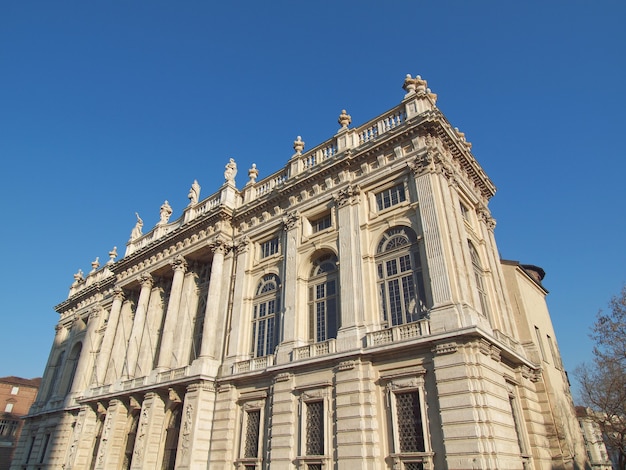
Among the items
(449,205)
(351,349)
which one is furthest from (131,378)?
(449,205)

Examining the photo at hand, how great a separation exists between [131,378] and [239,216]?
12612 mm

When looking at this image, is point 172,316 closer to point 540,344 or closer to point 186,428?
point 186,428

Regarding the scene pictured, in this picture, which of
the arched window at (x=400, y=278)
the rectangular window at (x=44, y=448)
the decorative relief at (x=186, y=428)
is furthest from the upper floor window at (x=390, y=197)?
the rectangular window at (x=44, y=448)

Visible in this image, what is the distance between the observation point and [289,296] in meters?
22.2

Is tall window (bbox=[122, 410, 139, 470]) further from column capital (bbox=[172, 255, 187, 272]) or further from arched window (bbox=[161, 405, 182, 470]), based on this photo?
column capital (bbox=[172, 255, 187, 272])

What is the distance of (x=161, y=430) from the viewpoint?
24.1 m

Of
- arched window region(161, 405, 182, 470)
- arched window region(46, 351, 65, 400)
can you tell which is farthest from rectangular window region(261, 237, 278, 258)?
arched window region(46, 351, 65, 400)

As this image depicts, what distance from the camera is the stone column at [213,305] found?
24.3 metres

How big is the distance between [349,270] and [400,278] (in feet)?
7.90

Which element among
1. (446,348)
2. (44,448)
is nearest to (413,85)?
(446,348)

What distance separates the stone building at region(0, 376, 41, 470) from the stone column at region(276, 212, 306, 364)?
5477cm

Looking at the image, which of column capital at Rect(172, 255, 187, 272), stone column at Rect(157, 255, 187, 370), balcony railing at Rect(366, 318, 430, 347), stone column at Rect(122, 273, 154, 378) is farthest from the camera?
column capital at Rect(172, 255, 187, 272)

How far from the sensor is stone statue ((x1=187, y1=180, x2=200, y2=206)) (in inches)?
1273

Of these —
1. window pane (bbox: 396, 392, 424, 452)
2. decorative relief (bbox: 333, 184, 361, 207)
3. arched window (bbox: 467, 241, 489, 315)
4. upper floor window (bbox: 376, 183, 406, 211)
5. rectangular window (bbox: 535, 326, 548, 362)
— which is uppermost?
decorative relief (bbox: 333, 184, 361, 207)
